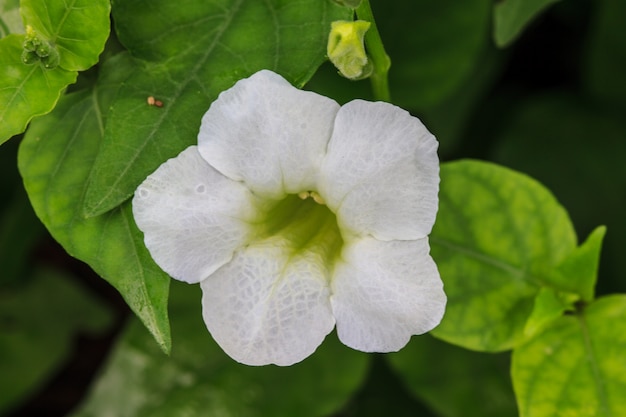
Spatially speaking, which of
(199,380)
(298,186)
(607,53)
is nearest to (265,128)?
(298,186)

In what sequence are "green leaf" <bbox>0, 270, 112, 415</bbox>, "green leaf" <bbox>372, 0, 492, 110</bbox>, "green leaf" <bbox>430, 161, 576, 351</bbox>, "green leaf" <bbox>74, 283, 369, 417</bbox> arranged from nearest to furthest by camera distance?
"green leaf" <bbox>430, 161, 576, 351</bbox> < "green leaf" <bbox>74, 283, 369, 417</bbox> < "green leaf" <bbox>372, 0, 492, 110</bbox> < "green leaf" <bbox>0, 270, 112, 415</bbox>

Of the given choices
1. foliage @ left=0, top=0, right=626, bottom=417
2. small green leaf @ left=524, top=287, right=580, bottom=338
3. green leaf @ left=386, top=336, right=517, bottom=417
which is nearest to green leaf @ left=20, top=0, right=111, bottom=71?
foliage @ left=0, top=0, right=626, bottom=417

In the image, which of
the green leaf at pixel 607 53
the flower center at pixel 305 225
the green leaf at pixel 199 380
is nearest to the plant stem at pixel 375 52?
the flower center at pixel 305 225

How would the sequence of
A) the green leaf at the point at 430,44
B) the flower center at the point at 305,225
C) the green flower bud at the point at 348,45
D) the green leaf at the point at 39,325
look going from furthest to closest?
the green leaf at the point at 39,325 < the green leaf at the point at 430,44 < the flower center at the point at 305,225 < the green flower bud at the point at 348,45

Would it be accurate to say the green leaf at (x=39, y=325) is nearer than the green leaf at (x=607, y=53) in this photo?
No

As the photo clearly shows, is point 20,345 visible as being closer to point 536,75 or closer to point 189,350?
point 189,350

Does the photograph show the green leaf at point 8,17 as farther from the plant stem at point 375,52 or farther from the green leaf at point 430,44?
the green leaf at point 430,44

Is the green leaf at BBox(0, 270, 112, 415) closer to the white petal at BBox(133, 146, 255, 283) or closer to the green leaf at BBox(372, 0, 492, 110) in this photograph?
the green leaf at BBox(372, 0, 492, 110)
